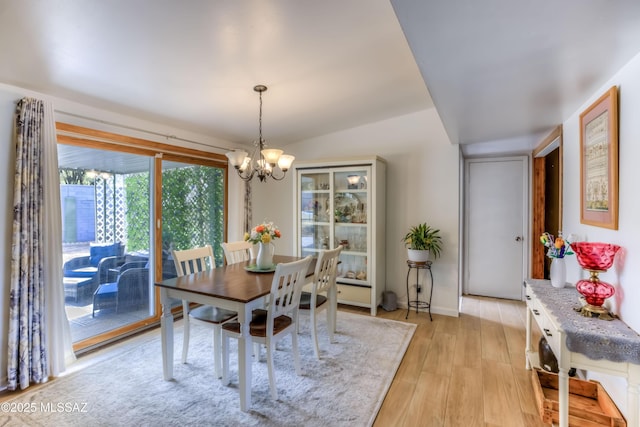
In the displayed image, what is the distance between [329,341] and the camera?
294 centimetres

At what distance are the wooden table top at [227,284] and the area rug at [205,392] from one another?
0.71m

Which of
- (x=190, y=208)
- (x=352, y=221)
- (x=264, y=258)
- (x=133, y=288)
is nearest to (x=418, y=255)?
(x=352, y=221)

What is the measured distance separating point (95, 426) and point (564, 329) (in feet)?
8.56

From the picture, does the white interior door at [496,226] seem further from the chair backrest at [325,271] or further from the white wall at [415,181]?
the chair backrest at [325,271]

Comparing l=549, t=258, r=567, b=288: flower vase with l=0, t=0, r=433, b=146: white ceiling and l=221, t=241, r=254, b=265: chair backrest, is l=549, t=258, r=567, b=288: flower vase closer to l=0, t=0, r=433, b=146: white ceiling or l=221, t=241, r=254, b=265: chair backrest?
l=0, t=0, r=433, b=146: white ceiling

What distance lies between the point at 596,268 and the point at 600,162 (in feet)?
2.14

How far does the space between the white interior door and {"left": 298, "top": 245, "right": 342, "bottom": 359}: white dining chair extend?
102 inches

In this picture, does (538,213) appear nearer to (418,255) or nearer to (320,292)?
(418,255)

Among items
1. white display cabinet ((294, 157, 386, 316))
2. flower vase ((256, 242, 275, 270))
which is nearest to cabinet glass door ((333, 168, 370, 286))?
white display cabinet ((294, 157, 386, 316))

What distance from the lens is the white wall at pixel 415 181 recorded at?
145 inches

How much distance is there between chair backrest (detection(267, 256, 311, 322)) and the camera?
2033 millimetres

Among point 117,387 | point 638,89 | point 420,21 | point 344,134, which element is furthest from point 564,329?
point 344,134

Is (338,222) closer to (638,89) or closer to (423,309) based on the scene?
(423,309)

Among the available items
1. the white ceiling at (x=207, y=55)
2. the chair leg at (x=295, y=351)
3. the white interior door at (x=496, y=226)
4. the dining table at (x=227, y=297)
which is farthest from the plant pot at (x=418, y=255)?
the chair leg at (x=295, y=351)
